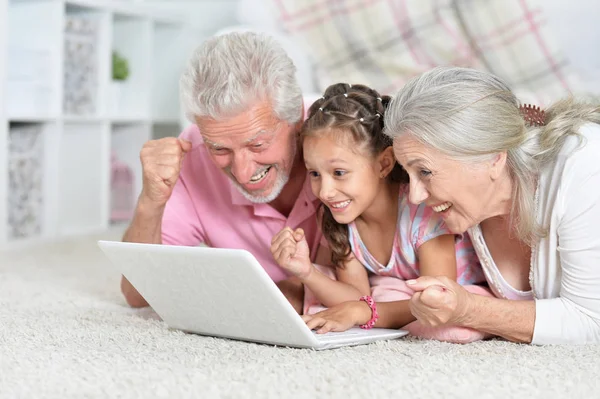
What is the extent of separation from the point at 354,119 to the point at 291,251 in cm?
28

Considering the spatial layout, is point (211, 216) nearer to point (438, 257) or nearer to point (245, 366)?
point (438, 257)

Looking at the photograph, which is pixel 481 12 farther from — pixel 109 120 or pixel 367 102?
pixel 367 102

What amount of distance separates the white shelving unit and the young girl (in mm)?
1546

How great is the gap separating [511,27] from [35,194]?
1.82m

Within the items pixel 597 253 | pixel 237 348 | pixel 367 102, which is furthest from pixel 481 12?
pixel 237 348

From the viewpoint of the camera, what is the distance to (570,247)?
151 centimetres

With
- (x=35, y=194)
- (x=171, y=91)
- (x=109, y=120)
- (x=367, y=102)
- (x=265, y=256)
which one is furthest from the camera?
(x=171, y=91)

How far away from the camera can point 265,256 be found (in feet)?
6.73

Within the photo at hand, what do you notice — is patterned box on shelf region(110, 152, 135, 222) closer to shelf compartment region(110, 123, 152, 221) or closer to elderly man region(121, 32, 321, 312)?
shelf compartment region(110, 123, 152, 221)

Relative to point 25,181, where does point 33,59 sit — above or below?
above

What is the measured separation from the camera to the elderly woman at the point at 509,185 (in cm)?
148

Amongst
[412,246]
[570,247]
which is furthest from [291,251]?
[570,247]

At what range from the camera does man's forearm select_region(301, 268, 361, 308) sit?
5.68 ft

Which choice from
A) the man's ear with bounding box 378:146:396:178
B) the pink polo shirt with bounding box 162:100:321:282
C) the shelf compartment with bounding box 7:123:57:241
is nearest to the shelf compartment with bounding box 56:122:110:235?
the shelf compartment with bounding box 7:123:57:241
